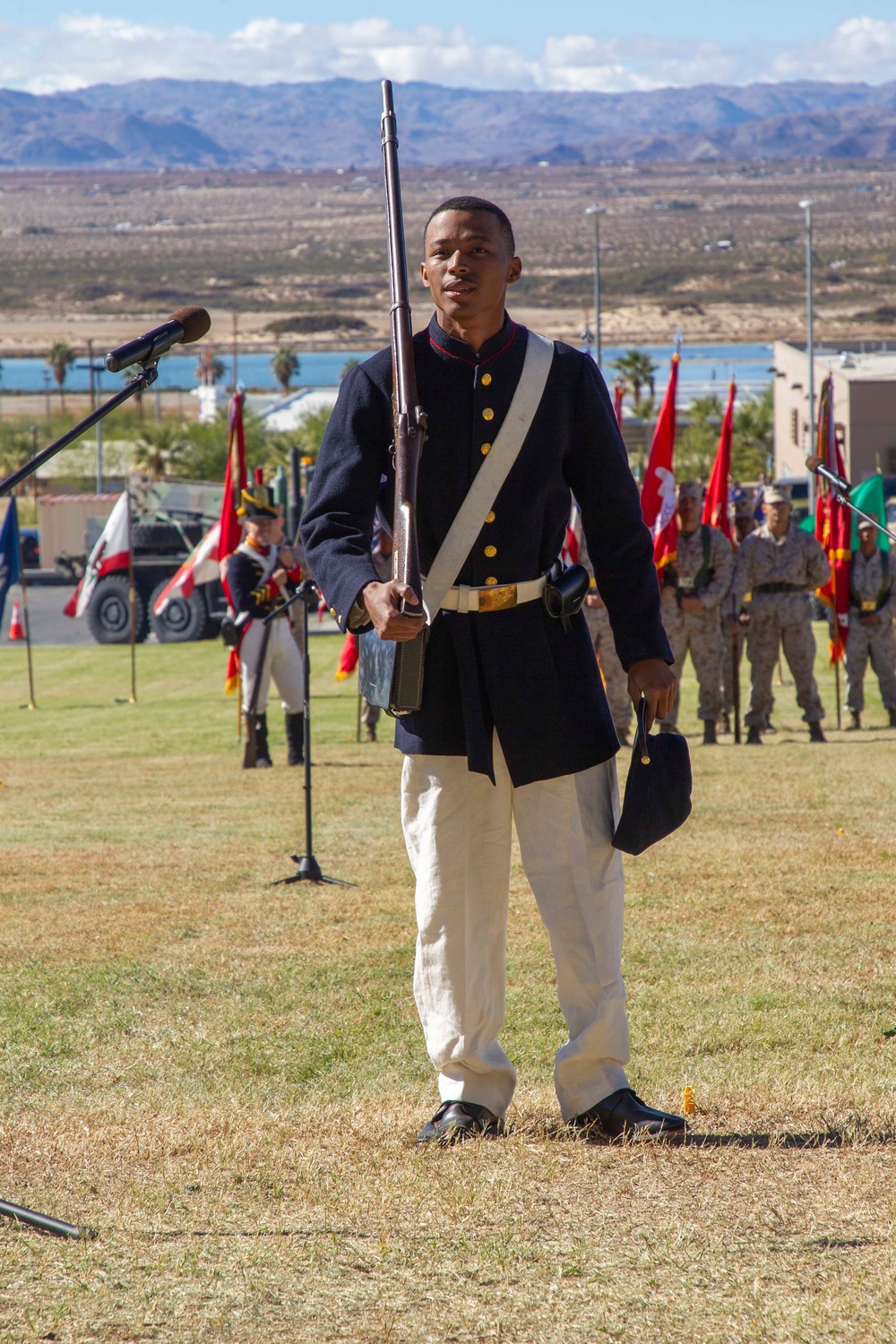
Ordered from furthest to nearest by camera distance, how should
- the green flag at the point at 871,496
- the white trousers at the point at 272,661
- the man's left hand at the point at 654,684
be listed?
the green flag at the point at 871,496, the white trousers at the point at 272,661, the man's left hand at the point at 654,684

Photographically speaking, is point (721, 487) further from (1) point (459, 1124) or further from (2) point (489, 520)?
(1) point (459, 1124)

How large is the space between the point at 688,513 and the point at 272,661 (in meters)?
3.46

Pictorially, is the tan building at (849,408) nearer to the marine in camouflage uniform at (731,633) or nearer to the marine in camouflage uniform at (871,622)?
the marine in camouflage uniform at (731,633)

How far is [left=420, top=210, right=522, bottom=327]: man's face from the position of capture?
141 inches

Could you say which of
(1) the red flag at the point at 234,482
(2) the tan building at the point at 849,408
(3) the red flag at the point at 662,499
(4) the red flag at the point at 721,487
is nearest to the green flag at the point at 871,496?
(4) the red flag at the point at 721,487

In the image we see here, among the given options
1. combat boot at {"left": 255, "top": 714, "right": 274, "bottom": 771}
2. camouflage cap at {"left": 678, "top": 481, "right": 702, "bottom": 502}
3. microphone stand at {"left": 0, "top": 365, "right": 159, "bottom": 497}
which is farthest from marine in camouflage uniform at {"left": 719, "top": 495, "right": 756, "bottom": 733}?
microphone stand at {"left": 0, "top": 365, "right": 159, "bottom": 497}

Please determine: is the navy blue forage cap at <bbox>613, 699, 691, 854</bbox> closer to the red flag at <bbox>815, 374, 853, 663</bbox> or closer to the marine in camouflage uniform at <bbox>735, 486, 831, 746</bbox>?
the marine in camouflage uniform at <bbox>735, 486, 831, 746</bbox>

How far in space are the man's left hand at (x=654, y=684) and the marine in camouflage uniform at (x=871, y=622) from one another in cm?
1068

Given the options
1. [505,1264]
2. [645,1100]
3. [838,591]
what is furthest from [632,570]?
[838,591]

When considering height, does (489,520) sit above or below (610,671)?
above

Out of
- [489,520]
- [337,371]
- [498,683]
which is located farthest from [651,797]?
[337,371]

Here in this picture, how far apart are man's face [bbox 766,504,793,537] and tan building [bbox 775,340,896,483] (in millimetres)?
32505

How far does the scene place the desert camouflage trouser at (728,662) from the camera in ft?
43.9

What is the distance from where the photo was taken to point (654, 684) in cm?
370
